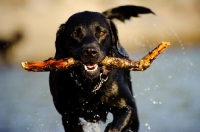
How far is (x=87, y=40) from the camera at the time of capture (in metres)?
5.17

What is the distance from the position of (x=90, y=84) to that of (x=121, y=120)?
510 mm

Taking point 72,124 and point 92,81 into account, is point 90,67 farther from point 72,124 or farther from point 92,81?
point 72,124

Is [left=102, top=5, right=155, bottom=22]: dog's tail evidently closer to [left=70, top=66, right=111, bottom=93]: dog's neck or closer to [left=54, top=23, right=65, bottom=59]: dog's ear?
[left=54, top=23, right=65, bottom=59]: dog's ear

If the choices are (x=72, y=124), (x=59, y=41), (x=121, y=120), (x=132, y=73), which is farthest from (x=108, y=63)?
(x=132, y=73)

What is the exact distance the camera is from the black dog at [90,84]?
527cm

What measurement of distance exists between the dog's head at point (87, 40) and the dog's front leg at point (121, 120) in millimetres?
509

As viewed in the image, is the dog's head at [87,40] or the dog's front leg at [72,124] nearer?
the dog's head at [87,40]

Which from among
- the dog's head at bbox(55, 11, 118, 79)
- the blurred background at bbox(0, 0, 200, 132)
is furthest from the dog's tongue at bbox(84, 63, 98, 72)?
the blurred background at bbox(0, 0, 200, 132)

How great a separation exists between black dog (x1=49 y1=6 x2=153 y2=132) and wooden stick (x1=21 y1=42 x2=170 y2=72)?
0.33 feet

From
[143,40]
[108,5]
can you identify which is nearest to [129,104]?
[143,40]

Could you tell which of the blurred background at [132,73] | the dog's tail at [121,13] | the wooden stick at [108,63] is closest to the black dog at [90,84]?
the wooden stick at [108,63]

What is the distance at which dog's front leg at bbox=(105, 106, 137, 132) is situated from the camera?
16.7ft

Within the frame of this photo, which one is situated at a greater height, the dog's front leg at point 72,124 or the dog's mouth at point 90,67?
the dog's mouth at point 90,67

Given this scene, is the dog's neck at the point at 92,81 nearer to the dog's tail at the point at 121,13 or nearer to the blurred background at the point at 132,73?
the blurred background at the point at 132,73
